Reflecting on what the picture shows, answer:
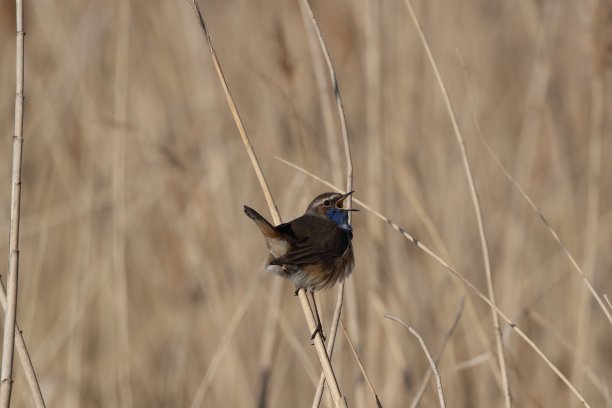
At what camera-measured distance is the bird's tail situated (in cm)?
226

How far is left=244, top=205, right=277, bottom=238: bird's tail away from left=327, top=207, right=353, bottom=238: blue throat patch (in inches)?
17.1

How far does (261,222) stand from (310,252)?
0.87 ft

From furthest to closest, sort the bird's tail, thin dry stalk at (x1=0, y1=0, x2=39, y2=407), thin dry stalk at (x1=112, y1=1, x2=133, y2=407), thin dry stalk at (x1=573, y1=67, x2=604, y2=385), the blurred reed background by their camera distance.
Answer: the blurred reed background < thin dry stalk at (x1=112, y1=1, x2=133, y2=407) < thin dry stalk at (x1=573, y1=67, x2=604, y2=385) < the bird's tail < thin dry stalk at (x1=0, y1=0, x2=39, y2=407)

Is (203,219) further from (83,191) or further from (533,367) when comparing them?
(533,367)

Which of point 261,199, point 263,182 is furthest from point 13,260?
point 261,199

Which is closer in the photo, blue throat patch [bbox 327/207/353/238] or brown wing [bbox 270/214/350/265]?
brown wing [bbox 270/214/350/265]

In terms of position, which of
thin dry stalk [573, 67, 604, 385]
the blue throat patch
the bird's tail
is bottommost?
thin dry stalk [573, 67, 604, 385]

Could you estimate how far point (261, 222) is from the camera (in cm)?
229

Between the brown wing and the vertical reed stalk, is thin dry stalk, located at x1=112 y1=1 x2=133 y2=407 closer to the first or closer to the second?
the brown wing

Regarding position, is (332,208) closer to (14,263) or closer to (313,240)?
(313,240)

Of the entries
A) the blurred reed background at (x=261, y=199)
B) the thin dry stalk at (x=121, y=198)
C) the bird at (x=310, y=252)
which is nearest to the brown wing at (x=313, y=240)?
the bird at (x=310, y=252)

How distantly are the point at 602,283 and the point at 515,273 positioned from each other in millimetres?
809

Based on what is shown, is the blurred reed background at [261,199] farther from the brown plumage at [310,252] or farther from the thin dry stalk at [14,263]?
the thin dry stalk at [14,263]

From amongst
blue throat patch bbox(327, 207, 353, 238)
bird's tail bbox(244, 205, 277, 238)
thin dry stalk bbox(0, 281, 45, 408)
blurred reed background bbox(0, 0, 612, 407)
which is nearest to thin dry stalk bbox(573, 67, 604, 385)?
blurred reed background bbox(0, 0, 612, 407)
